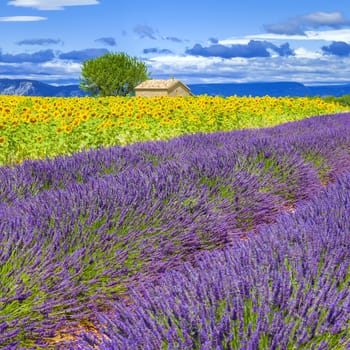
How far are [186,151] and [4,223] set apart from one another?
3364 mm

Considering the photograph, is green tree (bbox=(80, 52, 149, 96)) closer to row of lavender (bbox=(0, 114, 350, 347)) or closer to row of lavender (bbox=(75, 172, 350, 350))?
row of lavender (bbox=(0, 114, 350, 347))

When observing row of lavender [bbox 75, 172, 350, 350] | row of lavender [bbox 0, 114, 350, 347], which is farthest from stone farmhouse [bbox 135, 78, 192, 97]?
row of lavender [bbox 75, 172, 350, 350]

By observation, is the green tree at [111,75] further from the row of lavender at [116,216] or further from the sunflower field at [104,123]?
the row of lavender at [116,216]

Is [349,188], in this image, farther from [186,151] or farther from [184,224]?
[186,151]

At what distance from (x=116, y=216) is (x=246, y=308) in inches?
68.3

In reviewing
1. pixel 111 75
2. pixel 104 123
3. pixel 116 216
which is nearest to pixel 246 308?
pixel 116 216

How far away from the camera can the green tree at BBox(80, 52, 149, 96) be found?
156 ft

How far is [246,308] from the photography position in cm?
217

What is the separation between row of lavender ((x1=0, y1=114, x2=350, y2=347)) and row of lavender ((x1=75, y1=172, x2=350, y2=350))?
2.10ft

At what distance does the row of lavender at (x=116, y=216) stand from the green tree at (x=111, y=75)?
4187 centimetres

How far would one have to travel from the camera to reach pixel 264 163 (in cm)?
605

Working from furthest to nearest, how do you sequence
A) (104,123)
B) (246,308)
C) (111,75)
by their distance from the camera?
(111,75), (104,123), (246,308)

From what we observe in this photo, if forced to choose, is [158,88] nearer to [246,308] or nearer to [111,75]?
[111,75]

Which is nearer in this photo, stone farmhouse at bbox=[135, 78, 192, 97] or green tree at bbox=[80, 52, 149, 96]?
stone farmhouse at bbox=[135, 78, 192, 97]
